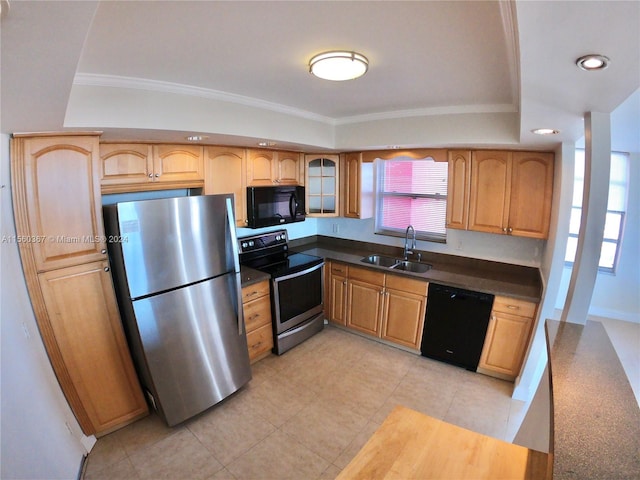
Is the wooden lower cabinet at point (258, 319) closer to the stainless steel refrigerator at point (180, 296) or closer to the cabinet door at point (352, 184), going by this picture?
the stainless steel refrigerator at point (180, 296)

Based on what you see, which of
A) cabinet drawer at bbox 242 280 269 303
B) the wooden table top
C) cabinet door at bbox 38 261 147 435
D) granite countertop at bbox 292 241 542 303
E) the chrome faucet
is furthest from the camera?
the chrome faucet

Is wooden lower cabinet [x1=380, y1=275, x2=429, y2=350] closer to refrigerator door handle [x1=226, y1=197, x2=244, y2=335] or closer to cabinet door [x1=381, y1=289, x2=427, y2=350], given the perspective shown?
cabinet door [x1=381, y1=289, x2=427, y2=350]

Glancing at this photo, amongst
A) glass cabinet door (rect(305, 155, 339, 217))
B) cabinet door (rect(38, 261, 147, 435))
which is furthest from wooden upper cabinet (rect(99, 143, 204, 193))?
glass cabinet door (rect(305, 155, 339, 217))

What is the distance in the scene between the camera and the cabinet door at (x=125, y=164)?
2.18 m

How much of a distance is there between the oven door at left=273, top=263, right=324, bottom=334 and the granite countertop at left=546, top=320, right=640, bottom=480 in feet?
7.55

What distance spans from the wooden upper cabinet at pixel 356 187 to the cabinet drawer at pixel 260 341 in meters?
1.68

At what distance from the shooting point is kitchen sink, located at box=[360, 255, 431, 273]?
348 centimetres

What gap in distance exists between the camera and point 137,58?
1564 millimetres

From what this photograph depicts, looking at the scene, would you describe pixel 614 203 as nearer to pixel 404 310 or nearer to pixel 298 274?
pixel 404 310

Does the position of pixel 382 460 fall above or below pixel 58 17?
below

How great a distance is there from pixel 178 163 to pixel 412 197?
2550 millimetres

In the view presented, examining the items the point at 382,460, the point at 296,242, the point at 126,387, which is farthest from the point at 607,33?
the point at 296,242

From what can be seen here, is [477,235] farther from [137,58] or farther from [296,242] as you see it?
[137,58]

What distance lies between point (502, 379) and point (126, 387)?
3.20 meters
